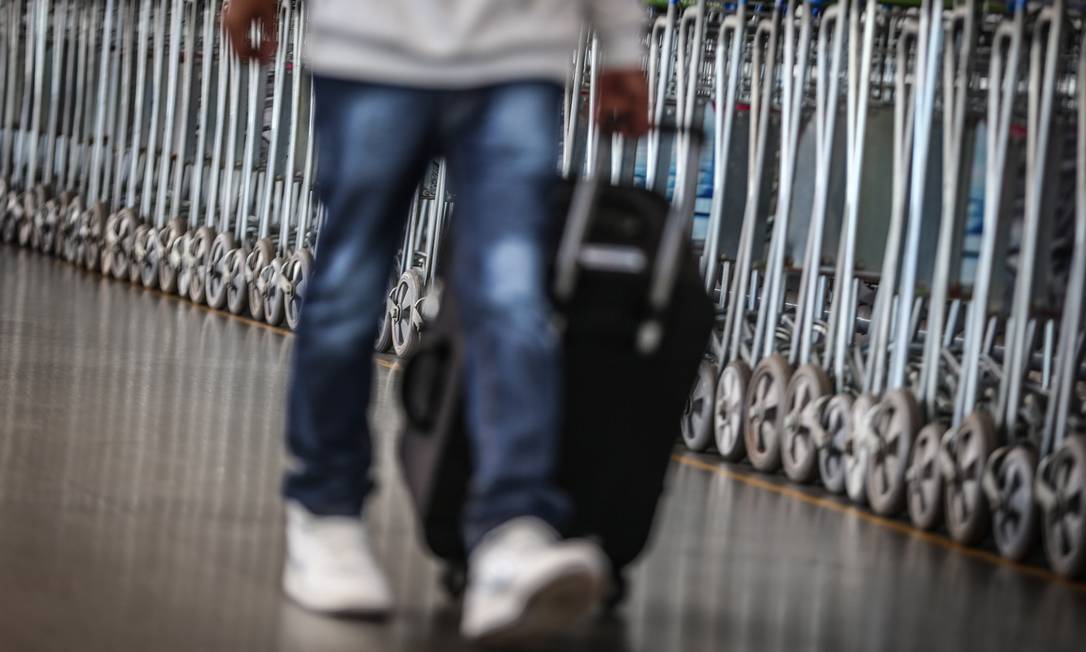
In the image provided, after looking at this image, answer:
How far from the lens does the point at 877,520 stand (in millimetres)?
6312

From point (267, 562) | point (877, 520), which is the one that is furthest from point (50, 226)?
point (267, 562)

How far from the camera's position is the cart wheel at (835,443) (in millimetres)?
6797

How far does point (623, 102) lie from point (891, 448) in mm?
2893

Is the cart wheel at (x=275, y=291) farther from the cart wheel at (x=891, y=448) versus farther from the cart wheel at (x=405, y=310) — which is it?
the cart wheel at (x=891, y=448)

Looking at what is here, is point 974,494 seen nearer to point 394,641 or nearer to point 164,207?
point 394,641

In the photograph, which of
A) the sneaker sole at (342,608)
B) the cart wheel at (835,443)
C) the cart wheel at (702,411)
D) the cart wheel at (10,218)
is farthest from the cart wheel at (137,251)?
the sneaker sole at (342,608)

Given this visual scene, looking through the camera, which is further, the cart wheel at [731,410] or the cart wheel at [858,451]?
the cart wheel at [731,410]

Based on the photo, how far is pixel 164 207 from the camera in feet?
45.6

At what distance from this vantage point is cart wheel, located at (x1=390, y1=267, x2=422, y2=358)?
33.2 ft

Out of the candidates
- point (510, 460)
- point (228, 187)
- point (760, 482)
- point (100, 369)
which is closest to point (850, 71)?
point (760, 482)

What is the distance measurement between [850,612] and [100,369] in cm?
456

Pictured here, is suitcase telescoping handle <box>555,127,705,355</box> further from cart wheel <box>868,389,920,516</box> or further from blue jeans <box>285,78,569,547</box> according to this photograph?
cart wheel <box>868,389,920,516</box>

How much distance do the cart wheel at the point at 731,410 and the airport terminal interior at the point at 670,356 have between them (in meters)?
0.01

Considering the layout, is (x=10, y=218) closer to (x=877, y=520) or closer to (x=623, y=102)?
(x=877, y=520)
